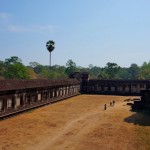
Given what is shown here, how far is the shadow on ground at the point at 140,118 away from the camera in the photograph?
1222 inches

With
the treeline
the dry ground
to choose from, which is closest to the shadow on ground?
the dry ground

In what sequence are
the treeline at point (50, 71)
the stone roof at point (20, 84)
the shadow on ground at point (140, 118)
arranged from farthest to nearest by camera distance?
the treeline at point (50, 71) → the stone roof at point (20, 84) → the shadow on ground at point (140, 118)

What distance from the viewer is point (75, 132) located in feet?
84.7

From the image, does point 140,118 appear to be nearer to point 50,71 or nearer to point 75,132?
point 75,132

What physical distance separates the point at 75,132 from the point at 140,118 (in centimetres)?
1237

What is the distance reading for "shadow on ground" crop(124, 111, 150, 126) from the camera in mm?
31036

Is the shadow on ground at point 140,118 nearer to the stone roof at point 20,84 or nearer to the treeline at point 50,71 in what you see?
the stone roof at point 20,84

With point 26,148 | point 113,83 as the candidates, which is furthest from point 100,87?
point 26,148

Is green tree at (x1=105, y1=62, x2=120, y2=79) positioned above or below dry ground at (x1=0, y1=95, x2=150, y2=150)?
above

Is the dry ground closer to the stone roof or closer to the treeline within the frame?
the stone roof

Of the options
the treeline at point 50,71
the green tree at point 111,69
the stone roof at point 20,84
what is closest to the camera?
the stone roof at point 20,84

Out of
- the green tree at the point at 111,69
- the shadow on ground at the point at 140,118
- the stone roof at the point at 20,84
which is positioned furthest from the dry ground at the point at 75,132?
the green tree at the point at 111,69

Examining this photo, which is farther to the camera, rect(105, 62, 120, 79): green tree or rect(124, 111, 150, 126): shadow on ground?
rect(105, 62, 120, 79): green tree

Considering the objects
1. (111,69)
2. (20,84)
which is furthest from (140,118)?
(111,69)
